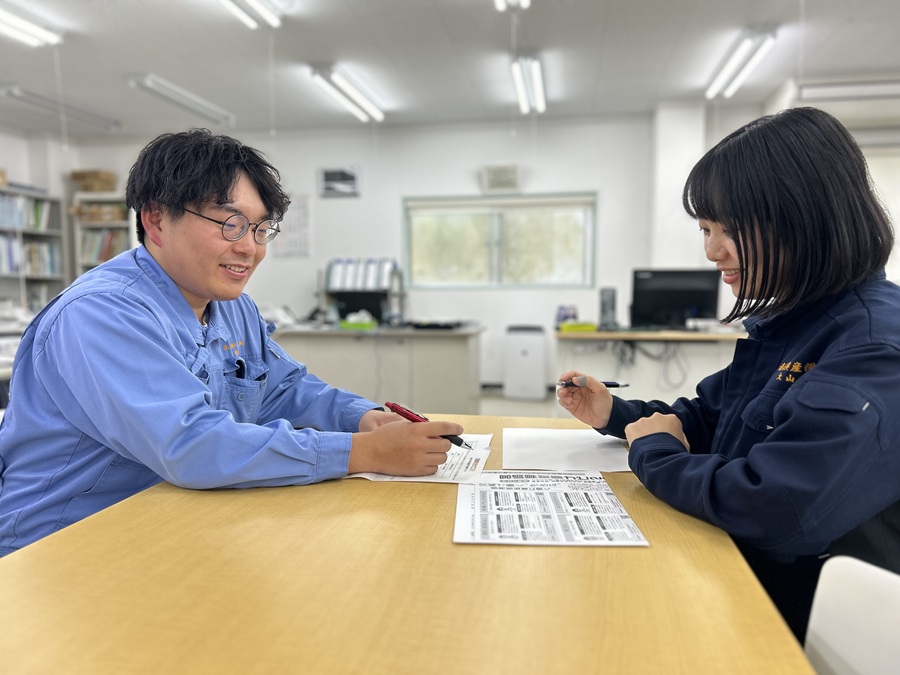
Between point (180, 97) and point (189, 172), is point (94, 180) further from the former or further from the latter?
point (189, 172)

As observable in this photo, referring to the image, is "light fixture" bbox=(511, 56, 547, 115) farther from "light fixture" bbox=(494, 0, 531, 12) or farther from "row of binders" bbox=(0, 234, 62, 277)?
"row of binders" bbox=(0, 234, 62, 277)

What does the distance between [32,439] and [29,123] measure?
7327mm

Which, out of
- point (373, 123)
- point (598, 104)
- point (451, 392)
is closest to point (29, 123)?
point (373, 123)

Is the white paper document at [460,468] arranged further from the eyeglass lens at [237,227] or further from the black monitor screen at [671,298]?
the black monitor screen at [671,298]

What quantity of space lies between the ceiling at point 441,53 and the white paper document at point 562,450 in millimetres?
3476

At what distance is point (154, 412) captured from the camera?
0.92 m

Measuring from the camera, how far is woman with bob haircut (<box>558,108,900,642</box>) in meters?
0.72

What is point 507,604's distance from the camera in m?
0.62

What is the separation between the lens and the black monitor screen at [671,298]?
4352 millimetres

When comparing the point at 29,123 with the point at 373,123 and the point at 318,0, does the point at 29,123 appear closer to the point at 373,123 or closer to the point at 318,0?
the point at 373,123

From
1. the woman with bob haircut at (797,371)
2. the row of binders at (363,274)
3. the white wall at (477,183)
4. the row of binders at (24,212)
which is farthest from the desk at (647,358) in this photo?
the row of binders at (24,212)

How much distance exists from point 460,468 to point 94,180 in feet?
24.5

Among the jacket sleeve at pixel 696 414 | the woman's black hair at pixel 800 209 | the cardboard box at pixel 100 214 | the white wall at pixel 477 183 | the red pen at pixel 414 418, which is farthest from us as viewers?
the cardboard box at pixel 100 214

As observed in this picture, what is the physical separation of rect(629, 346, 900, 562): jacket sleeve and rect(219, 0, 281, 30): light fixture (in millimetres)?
3979
